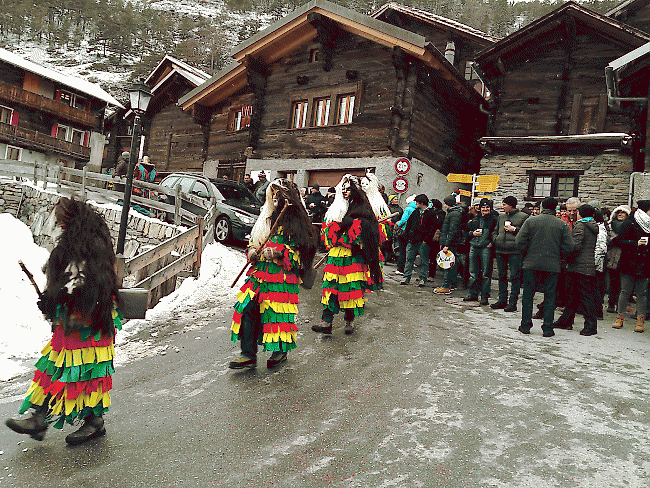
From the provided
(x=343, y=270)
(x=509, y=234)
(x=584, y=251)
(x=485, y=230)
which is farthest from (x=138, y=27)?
(x=584, y=251)

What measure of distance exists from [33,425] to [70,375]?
445mm

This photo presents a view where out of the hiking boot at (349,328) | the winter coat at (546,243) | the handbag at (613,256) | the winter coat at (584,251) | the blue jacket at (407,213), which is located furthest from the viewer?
the blue jacket at (407,213)

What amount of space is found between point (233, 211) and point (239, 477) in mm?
10563

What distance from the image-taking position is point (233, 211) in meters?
13.4

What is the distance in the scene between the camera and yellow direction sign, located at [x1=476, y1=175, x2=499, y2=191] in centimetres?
1686

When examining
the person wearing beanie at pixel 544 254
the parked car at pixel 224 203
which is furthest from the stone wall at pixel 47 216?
the person wearing beanie at pixel 544 254

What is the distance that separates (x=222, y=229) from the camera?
13.5 meters

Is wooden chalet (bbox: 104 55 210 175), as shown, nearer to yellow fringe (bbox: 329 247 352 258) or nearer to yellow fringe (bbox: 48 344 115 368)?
yellow fringe (bbox: 329 247 352 258)

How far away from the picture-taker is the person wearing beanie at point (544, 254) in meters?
7.23

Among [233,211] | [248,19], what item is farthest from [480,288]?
[248,19]

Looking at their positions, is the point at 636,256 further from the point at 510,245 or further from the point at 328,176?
the point at 328,176

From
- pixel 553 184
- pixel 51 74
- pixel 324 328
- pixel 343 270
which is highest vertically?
pixel 51 74

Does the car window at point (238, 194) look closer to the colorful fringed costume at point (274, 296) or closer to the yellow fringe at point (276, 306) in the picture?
the colorful fringed costume at point (274, 296)

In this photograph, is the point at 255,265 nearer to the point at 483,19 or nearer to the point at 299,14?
the point at 299,14
